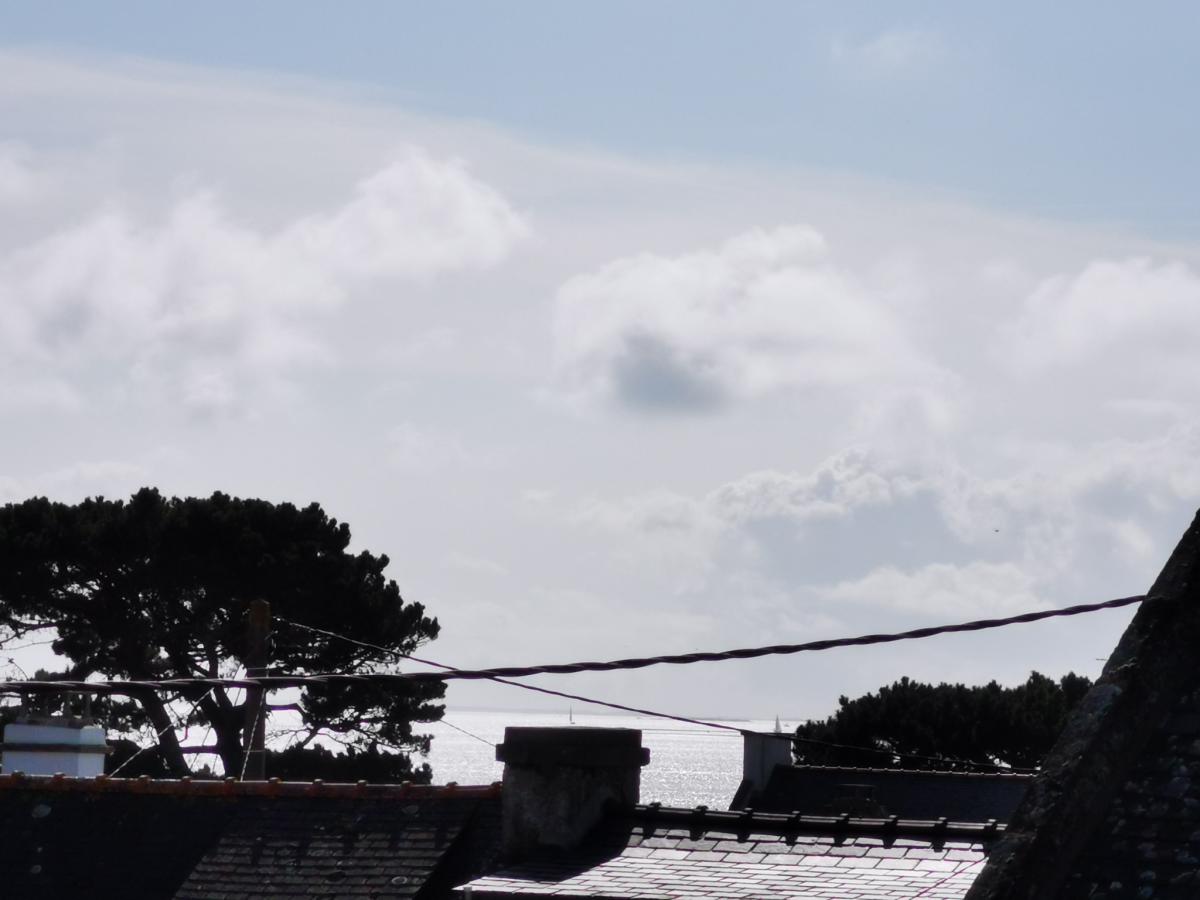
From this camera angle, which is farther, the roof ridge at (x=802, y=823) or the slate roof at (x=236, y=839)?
the slate roof at (x=236, y=839)

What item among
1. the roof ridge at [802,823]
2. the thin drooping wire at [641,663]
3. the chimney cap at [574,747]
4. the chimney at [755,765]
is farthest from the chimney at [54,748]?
the thin drooping wire at [641,663]

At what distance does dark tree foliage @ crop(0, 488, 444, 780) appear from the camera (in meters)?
43.1

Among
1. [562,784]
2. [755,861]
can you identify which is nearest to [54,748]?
[562,784]

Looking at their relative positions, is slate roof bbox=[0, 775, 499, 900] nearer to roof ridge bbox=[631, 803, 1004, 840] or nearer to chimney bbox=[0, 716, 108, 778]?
roof ridge bbox=[631, 803, 1004, 840]

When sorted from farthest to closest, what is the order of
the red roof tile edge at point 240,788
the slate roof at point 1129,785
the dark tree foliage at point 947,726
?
1. the dark tree foliage at point 947,726
2. the red roof tile edge at point 240,788
3. the slate roof at point 1129,785

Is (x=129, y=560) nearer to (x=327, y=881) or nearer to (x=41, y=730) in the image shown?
(x=41, y=730)

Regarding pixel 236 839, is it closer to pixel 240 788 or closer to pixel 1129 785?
pixel 240 788

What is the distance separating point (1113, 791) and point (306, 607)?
41.1 metres

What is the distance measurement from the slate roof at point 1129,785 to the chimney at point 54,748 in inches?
713

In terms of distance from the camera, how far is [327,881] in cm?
1662

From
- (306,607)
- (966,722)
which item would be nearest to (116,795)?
(306,607)

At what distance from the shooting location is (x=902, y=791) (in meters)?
26.9

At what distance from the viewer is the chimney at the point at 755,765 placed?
2730cm

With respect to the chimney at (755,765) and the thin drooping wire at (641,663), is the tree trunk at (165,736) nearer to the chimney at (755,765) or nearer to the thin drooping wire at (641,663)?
the chimney at (755,765)
